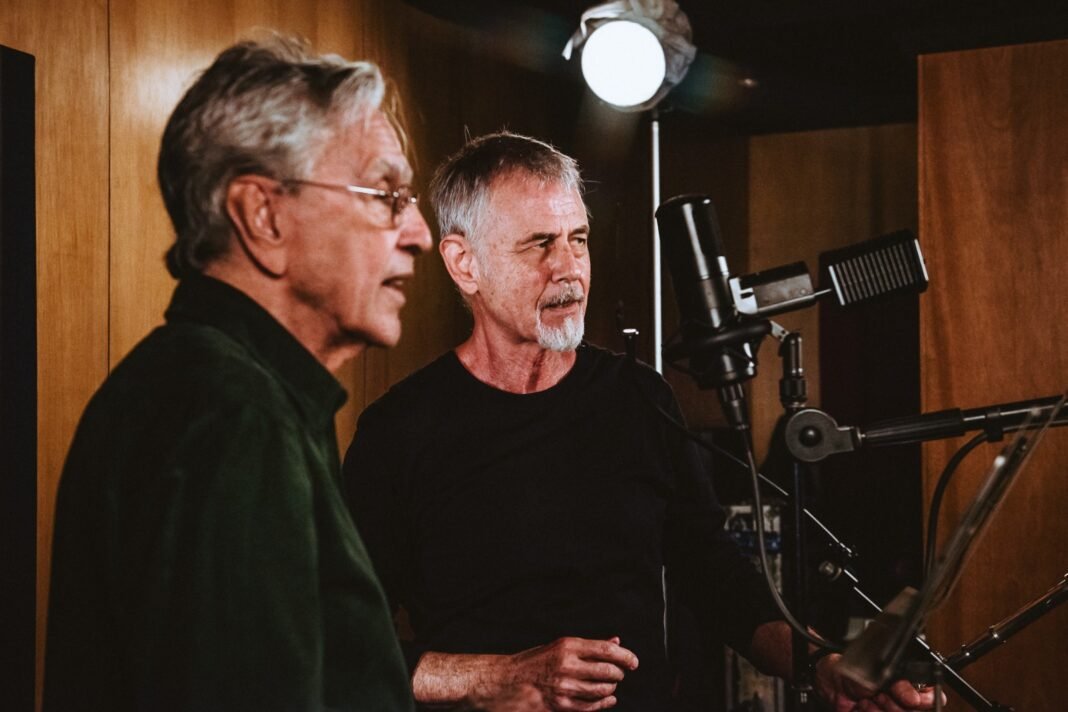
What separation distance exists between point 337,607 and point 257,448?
0.20 metres

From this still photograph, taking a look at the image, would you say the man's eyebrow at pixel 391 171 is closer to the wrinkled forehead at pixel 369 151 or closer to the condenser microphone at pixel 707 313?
the wrinkled forehead at pixel 369 151

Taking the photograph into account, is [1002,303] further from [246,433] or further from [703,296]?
[246,433]

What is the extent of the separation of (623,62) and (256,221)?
10.3 ft

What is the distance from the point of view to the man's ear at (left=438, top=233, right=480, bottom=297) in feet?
6.87

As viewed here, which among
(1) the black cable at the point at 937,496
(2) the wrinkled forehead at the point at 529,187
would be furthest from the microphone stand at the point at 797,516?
(2) the wrinkled forehead at the point at 529,187

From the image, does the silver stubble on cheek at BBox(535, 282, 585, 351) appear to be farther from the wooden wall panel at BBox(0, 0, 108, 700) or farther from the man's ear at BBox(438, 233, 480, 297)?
the wooden wall panel at BBox(0, 0, 108, 700)

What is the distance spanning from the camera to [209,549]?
840 mm

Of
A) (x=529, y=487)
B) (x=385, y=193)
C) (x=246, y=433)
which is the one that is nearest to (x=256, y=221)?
(x=385, y=193)

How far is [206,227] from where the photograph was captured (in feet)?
3.53

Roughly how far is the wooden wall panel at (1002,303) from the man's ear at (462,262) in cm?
173

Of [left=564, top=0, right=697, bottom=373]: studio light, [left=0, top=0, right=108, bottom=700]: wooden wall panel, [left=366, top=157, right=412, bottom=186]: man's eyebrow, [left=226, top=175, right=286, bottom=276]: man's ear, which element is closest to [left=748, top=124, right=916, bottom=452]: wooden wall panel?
[left=564, top=0, right=697, bottom=373]: studio light

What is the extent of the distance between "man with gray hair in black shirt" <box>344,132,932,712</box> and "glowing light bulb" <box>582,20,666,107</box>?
198 cm

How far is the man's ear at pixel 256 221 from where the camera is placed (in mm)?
1068

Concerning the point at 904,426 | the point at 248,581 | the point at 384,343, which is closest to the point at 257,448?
the point at 248,581
